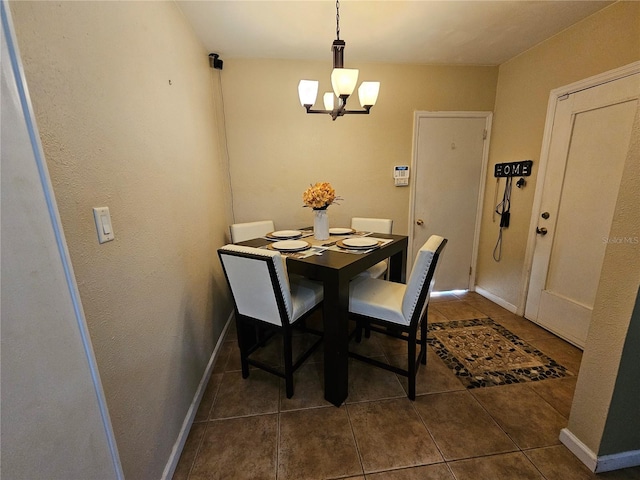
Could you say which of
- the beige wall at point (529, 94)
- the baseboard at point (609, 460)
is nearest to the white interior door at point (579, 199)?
the beige wall at point (529, 94)

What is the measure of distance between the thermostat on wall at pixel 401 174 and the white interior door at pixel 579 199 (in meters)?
1.20

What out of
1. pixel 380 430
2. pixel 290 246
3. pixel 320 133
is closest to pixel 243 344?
pixel 290 246

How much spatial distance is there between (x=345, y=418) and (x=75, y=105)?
1866 mm

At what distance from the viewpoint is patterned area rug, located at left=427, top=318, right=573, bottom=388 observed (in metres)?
1.79

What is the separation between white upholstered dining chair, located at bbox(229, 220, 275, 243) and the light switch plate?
154 cm

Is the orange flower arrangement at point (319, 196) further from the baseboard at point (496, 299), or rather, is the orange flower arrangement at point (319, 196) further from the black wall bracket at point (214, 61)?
the baseboard at point (496, 299)

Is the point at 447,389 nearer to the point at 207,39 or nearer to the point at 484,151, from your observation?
the point at 484,151

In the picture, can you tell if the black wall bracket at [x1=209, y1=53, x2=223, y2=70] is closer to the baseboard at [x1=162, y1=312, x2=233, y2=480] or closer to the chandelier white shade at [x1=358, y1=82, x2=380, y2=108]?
the chandelier white shade at [x1=358, y1=82, x2=380, y2=108]

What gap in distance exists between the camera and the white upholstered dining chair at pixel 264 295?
1.42 m

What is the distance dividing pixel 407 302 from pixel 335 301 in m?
0.44

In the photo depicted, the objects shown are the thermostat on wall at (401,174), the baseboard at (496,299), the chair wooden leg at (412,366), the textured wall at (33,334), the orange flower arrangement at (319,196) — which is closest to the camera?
the textured wall at (33,334)

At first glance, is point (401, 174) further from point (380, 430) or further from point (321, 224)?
point (380, 430)

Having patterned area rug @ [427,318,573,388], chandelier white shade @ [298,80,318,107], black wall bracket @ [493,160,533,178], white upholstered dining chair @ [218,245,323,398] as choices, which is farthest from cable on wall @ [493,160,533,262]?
white upholstered dining chair @ [218,245,323,398]

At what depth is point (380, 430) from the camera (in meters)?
1.43
